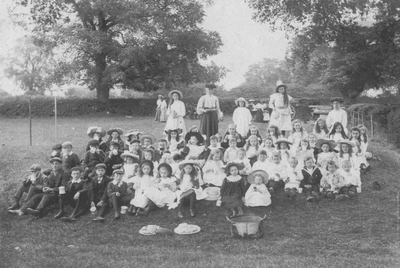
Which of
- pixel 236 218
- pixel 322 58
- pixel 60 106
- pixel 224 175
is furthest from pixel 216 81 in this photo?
pixel 236 218

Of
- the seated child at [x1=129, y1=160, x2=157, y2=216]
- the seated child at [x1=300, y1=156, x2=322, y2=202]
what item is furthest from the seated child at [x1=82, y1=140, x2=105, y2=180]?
the seated child at [x1=300, y1=156, x2=322, y2=202]

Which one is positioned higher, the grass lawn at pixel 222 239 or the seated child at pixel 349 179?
the seated child at pixel 349 179

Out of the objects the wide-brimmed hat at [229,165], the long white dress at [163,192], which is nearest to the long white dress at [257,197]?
the wide-brimmed hat at [229,165]

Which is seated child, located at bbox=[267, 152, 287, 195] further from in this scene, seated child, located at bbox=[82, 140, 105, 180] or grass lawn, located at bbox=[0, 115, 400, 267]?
seated child, located at bbox=[82, 140, 105, 180]

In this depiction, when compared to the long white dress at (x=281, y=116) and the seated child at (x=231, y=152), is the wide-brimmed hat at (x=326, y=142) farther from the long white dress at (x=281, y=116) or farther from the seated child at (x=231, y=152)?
the seated child at (x=231, y=152)

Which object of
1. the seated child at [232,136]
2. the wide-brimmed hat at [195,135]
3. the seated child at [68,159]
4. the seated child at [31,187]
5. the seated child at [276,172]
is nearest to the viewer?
the seated child at [31,187]

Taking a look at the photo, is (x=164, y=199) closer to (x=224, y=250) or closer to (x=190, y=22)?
(x=224, y=250)

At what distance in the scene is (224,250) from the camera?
21.3 feet

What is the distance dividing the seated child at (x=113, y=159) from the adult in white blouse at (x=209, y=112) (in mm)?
2902

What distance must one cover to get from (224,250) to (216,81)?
66.1ft

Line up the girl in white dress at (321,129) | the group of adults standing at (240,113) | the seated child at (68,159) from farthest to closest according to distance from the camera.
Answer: the group of adults standing at (240,113) → the girl in white dress at (321,129) → the seated child at (68,159)

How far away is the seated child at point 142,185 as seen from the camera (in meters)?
8.20

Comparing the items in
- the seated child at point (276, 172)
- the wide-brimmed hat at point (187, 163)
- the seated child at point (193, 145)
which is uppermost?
the seated child at point (193, 145)

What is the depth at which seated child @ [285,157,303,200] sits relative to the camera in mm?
Result: 8703
